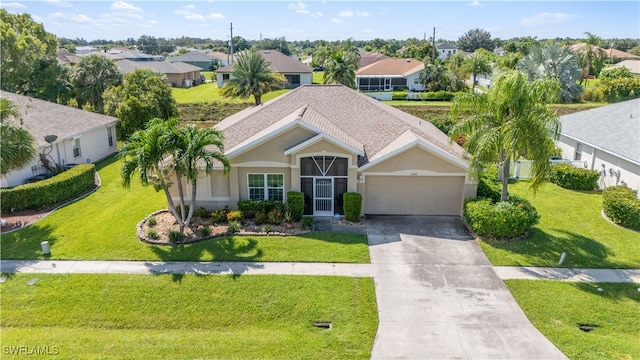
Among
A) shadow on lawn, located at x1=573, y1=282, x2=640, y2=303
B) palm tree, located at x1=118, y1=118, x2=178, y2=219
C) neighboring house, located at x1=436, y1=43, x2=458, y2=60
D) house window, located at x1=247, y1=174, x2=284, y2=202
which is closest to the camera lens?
shadow on lawn, located at x1=573, y1=282, x2=640, y2=303

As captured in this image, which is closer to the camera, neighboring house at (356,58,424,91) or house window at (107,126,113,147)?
house window at (107,126,113,147)

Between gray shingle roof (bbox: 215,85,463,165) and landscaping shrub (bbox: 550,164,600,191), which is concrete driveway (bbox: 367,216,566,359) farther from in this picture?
landscaping shrub (bbox: 550,164,600,191)

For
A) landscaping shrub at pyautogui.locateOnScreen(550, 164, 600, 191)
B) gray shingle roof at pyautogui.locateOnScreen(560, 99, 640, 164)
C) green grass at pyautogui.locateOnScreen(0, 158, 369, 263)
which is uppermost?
gray shingle roof at pyautogui.locateOnScreen(560, 99, 640, 164)

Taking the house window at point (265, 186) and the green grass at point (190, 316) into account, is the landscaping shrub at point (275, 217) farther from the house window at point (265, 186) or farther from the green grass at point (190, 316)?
the green grass at point (190, 316)

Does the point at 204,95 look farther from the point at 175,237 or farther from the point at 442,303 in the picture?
the point at 442,303

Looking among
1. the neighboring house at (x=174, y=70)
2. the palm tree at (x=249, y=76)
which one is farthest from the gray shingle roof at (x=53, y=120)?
the neighboring house at (x=174, y=70)

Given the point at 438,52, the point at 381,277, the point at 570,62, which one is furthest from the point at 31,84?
the point at 438,52

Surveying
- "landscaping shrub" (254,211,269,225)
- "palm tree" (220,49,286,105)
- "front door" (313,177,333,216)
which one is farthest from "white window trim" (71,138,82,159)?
"front door" (313,177,333,216)

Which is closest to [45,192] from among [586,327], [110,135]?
[110,135]

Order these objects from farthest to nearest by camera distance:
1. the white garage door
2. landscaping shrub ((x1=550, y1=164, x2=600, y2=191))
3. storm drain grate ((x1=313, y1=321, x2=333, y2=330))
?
landscaping shrub ((x1=550, y1=164, x2=600, y2=191)) < the white garage door < storm drain grate ((x1=313, y1=321, x2=333, y2=330))
